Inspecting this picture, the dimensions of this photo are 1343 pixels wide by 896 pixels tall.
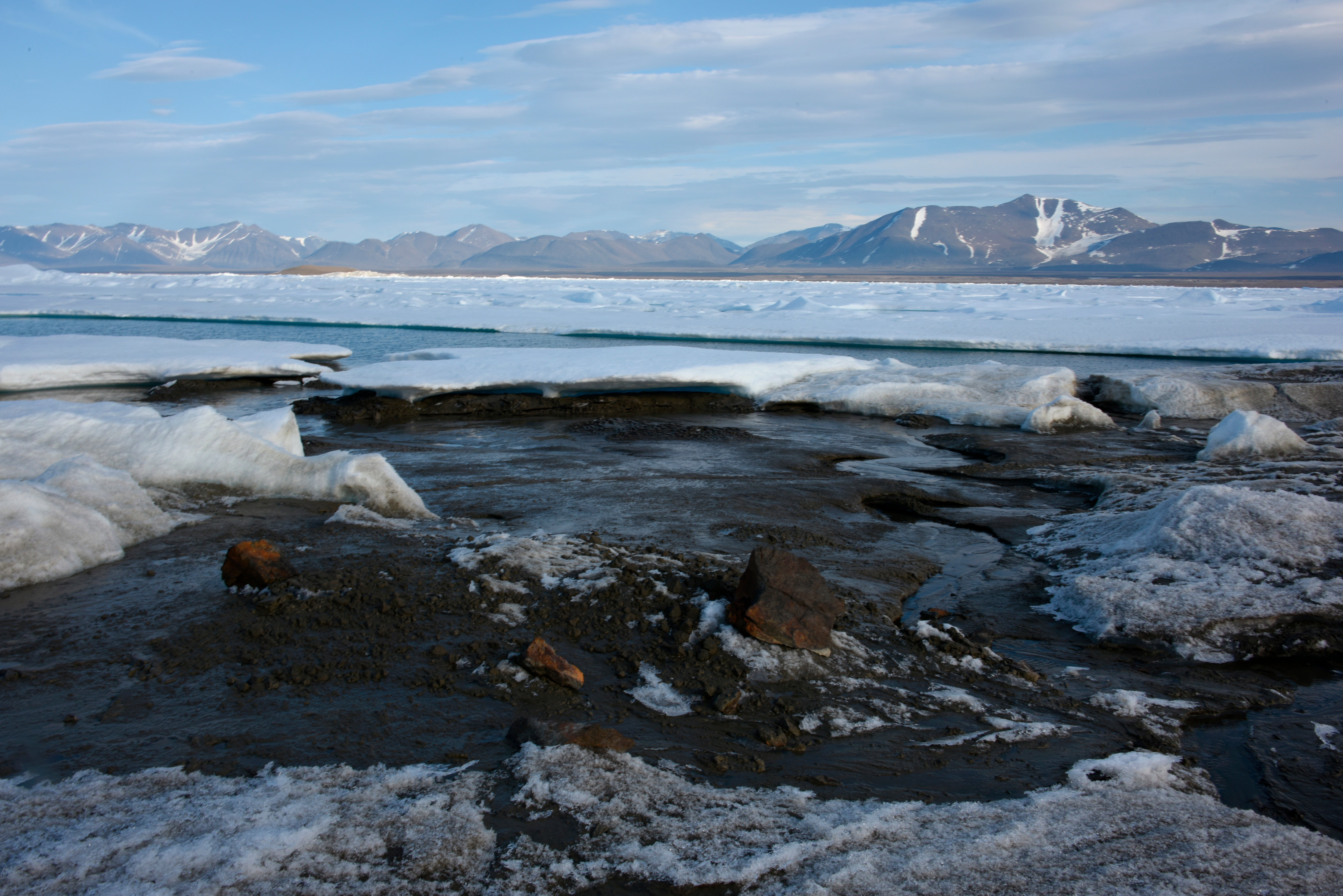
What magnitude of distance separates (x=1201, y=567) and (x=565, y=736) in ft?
11.9

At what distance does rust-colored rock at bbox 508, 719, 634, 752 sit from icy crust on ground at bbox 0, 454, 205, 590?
310 centimetres

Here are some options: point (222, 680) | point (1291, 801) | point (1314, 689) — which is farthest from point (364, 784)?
point (1314, 689)

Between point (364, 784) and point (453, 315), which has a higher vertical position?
point (453, 315)

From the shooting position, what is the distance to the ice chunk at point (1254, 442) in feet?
25.6

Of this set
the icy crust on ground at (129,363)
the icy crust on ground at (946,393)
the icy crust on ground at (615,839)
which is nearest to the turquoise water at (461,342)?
the icy crust on ground at (129,363)

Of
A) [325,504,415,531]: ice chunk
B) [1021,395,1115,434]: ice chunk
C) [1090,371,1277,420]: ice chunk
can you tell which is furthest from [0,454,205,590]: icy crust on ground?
[1090,371,1277,420]: ice chunk

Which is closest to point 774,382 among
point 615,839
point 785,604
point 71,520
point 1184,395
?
point 1184,395

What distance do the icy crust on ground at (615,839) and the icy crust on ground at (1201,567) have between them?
4.56ft

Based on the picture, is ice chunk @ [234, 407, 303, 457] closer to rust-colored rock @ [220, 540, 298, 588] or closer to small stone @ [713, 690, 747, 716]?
rust-colored rock @ [220, 540, 298, 588]

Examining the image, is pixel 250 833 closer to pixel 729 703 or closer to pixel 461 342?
pixel 729 703

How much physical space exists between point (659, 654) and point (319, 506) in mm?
3208

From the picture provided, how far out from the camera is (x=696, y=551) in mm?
5027

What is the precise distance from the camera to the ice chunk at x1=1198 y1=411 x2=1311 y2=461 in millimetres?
7793

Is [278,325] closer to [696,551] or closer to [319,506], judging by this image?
[319,506]
